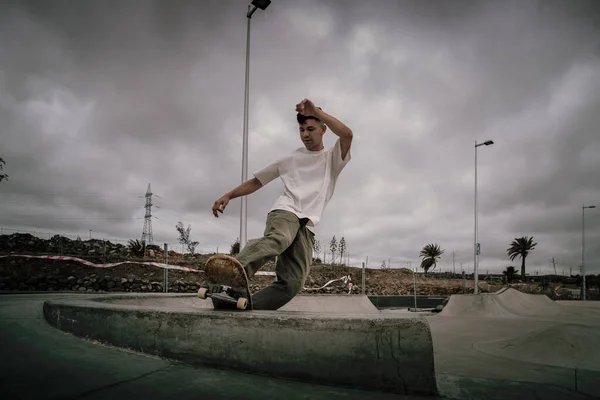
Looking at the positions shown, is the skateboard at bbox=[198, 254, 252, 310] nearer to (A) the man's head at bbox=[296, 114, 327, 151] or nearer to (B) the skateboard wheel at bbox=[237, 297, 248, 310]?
(B) the skateboard wheel at bbox=[237, 297, 248, 310]

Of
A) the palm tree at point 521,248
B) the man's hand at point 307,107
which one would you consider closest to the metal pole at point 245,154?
the man's hand at point 307,107

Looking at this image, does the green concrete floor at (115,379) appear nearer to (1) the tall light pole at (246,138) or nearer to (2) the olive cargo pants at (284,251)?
(2) the olive cargo pants at (284,251)

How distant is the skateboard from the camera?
2.14m

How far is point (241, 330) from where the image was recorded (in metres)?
1.71

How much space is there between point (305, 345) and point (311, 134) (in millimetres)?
1825

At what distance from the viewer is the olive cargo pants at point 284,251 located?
2.44 m

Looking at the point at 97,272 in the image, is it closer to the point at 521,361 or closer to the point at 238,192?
the point at 238,192

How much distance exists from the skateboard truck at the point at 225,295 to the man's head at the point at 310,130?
138 centimetres

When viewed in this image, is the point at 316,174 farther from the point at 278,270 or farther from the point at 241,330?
the point at 241,330

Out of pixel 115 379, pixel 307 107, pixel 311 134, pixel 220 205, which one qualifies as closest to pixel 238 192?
pixel 220 205

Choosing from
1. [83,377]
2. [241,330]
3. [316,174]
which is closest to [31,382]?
[83,377]

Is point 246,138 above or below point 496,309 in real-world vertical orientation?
above

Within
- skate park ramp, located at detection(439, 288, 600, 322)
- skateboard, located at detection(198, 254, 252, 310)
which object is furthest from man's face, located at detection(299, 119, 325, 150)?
skate park ramp, located at detection(439, 288, 600, 322)

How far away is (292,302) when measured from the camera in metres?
6.22
